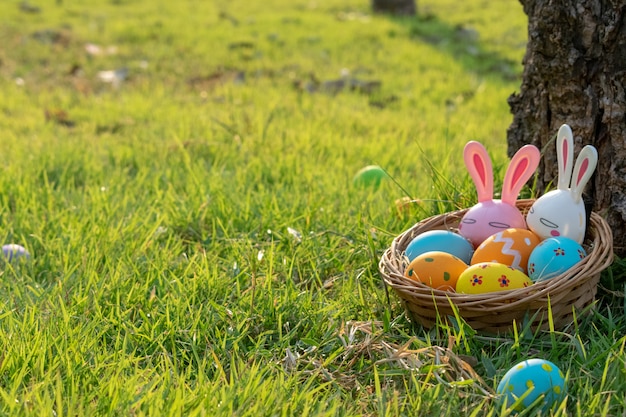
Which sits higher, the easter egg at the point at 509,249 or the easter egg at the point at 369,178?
the easter egg at the point at 509,249

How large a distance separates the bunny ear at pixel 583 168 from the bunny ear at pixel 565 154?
1.5 inches

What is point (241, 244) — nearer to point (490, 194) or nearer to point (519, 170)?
point (490, 194)

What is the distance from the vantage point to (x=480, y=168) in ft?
8.59

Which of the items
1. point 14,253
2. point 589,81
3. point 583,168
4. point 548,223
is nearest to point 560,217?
point 548,223

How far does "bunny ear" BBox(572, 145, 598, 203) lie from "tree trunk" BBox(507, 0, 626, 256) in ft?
0.71

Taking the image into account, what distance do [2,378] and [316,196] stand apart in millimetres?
1649

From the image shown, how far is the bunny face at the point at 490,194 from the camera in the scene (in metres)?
2.53

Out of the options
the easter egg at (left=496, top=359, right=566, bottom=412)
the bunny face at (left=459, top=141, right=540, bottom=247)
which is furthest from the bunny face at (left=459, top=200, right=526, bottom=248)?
the easter egg at (left=496, top=359, right=566, bottom=412)

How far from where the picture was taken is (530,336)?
2.16 m

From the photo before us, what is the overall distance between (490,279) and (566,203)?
0.39 meters

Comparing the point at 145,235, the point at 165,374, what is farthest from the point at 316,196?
the point at 165,374

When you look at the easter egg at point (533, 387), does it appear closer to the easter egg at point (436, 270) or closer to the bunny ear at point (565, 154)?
the easter egg at point (436, 270)

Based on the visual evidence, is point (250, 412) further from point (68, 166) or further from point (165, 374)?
point (68, 166)

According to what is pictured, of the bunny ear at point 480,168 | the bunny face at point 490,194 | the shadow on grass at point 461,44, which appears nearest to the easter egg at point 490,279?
the bunny face at point 490,194
